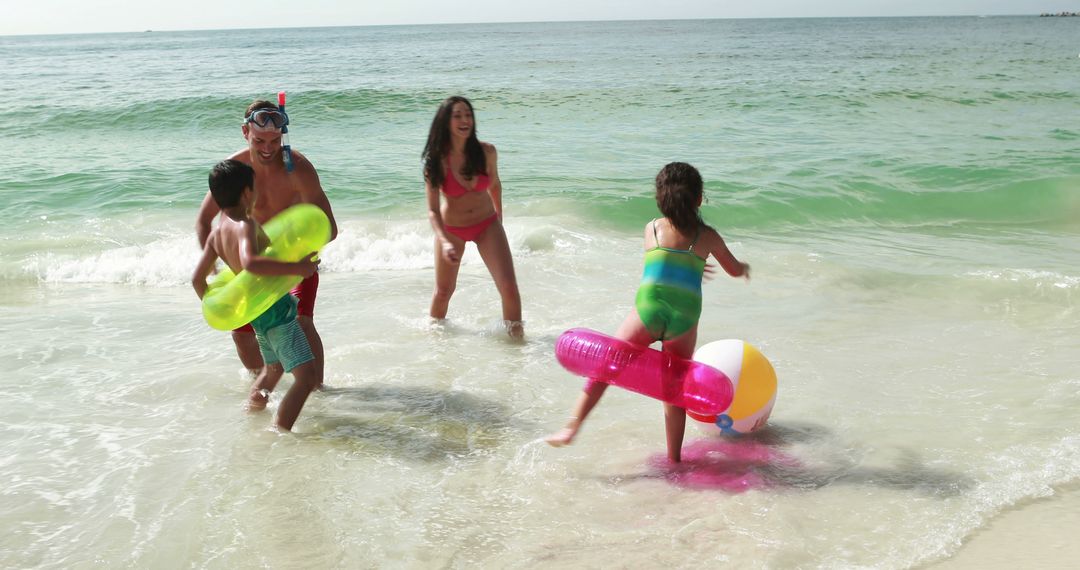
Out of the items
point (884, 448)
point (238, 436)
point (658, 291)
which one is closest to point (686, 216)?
point (658, 291)

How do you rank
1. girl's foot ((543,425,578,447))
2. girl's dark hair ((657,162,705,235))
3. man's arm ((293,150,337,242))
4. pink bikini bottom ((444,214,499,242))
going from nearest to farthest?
girl's dark hair ((657,162,705,235)), girl's foot ((543,425,578,447)), man's arm ((293,150,337,242)), pink bikini bottom ((444,214,499,242))

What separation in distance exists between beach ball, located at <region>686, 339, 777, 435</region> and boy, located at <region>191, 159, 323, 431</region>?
2046 millimetres

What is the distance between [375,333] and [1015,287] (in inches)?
210

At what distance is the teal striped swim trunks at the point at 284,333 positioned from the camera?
4.63 m

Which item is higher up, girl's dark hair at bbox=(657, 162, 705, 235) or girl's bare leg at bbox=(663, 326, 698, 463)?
girl's dark hair at bbox=(657, 162, 705, 235)

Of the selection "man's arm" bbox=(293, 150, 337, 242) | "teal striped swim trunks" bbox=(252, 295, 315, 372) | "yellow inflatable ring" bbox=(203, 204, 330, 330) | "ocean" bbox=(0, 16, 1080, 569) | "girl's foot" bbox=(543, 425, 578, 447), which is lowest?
"ocean" bbox=(0, 16, 1080, 569)

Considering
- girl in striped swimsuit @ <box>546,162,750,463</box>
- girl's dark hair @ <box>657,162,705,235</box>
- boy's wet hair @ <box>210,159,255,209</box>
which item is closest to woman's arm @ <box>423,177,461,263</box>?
boy's wet hair @ <box>210,159,255,209</box>

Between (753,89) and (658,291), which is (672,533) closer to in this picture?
(658,291)

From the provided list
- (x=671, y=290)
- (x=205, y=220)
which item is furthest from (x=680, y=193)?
(x=205, y=220)

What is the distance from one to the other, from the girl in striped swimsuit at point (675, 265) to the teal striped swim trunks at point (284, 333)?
1462 mm

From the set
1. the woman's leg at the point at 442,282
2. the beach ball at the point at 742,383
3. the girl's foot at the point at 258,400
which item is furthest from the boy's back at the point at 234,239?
the beach ball at the point at 742,383

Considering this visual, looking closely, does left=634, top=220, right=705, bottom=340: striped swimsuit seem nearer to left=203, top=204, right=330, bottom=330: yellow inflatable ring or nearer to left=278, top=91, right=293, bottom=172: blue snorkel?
left=203, top=204, right=330, bottom=330: yellow inflatable ring

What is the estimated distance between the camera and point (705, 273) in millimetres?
4484

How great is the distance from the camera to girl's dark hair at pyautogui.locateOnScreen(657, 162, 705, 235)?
159 inches
